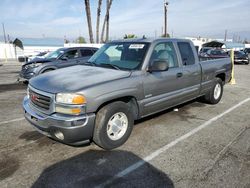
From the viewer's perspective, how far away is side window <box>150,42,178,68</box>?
14.9ft

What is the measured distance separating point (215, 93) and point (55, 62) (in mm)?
6475

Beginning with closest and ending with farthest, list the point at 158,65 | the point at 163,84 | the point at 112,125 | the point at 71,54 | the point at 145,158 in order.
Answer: the point at 145,158 → the point at 112,125 → the point at 158,65 → the point at 163,84 → the point at 71,54

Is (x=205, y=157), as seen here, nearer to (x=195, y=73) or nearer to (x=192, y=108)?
(x=195, y=73)

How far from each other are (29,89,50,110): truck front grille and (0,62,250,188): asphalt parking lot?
2.57ft

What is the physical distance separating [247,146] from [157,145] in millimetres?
1585

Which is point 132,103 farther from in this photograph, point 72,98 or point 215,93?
point 215,93

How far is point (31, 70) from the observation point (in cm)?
938

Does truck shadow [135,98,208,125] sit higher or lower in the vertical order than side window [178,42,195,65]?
lower

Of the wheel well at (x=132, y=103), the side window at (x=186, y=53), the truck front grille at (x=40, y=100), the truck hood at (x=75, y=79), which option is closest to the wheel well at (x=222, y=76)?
the side window at (x=186, y=53)

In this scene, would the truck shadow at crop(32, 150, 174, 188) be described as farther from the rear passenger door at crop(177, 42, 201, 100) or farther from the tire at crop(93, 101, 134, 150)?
the rear passenger door at crop(177, 42, 201, 100)

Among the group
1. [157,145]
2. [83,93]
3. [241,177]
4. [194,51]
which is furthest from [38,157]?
[194,51]

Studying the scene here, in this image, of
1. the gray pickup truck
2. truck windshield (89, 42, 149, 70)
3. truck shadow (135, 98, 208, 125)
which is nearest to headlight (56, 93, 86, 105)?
the gray pickup truck

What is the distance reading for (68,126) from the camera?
3.25 metres

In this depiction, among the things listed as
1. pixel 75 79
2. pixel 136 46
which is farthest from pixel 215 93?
pixel 75 79
